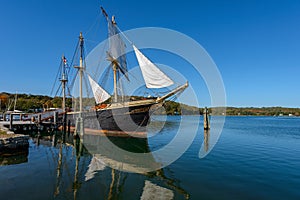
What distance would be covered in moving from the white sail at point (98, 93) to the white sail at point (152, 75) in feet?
50.0

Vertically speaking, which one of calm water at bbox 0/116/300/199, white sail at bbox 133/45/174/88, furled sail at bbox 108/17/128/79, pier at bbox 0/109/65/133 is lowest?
calm water at bbox 0/116/300/199

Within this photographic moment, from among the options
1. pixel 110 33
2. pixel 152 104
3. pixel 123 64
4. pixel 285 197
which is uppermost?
pixel 110 33

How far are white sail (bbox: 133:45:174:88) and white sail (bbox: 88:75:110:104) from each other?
15254 millimetres

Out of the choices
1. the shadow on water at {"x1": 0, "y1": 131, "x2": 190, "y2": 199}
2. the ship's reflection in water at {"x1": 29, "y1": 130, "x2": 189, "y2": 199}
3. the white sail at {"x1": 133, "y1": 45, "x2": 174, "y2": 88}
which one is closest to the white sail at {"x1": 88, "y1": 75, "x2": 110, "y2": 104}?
the white sail at {"x1": 133, "y1": 45, "x2": 174, "y2": 88}

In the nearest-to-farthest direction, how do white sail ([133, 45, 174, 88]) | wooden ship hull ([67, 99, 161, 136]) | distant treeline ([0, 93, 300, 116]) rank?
1. white sail ([133, 45, 174, 88])
2. wooden ship hull ([67, 99, 161, 136])
3. distant treeline ([0, 93, 300, 116])

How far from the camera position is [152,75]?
21.4m

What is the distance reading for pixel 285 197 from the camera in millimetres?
7336

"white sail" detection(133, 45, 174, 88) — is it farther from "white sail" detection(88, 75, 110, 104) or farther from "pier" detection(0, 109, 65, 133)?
"pier" detection(0, 109, 65, 133)

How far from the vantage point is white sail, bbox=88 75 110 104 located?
36.7 meters

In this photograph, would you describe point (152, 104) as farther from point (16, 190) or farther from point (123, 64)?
point (16, 190)

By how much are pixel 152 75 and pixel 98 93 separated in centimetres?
1949

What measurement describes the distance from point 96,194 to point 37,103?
276 ft

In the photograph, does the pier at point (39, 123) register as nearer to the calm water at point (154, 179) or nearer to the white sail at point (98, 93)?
the white sail at point (98, 93)

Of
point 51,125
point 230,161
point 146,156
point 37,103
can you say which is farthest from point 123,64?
point 37,103
